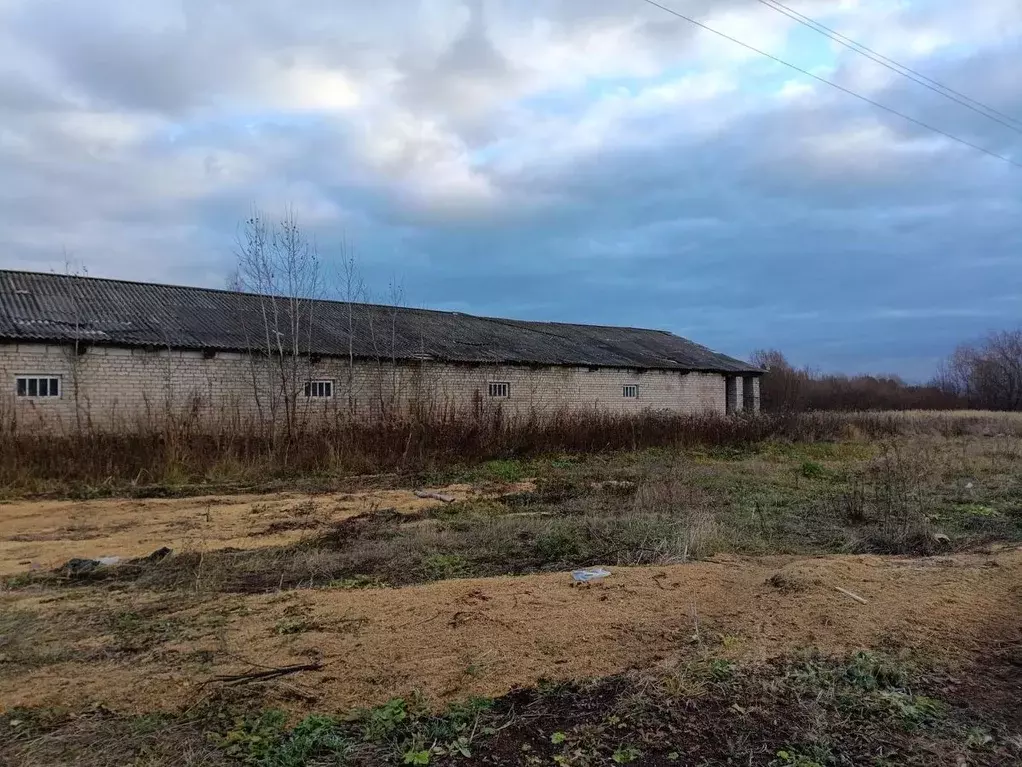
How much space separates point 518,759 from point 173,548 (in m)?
6.22

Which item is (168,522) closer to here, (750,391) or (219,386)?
(219,386)

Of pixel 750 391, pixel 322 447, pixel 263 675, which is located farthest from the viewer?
pixel 750 391

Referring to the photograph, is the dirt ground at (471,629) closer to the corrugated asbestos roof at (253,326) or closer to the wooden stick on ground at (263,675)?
the wooden stick on ground at (263,675)

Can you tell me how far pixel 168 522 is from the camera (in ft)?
32.4

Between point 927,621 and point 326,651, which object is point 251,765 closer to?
point 326,651

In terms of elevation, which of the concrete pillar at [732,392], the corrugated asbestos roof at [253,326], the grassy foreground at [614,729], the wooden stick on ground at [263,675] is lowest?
the grassy foreground at [614,729]

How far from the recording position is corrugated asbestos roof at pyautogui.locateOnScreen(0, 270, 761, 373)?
699 inches

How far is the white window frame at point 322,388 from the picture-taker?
20.4 meters

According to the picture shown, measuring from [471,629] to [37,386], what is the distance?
52.9 ft

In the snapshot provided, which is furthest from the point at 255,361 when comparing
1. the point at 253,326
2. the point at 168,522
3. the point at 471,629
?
the point at 471,629

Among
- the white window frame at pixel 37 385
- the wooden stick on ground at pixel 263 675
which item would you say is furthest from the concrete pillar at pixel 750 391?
the wooden stick on ground at pixel 263 675

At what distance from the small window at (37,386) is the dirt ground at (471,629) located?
41.5 ft

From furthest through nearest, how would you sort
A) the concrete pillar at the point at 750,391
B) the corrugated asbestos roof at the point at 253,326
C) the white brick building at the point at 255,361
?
1. the concrete pillar at the point at 750,391
2. the corrugated asbestos roof at the point at 253,326
3. the white brick building at the point at 255,361

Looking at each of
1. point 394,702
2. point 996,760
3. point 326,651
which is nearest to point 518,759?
point 394,702
